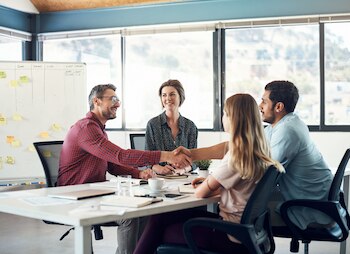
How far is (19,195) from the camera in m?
2.50

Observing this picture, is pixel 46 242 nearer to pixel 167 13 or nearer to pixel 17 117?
pixel 17 117

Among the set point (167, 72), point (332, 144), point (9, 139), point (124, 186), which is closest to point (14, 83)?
point (9, 139)

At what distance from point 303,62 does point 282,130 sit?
270cm

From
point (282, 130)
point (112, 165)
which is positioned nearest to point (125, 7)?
point (112, 165)

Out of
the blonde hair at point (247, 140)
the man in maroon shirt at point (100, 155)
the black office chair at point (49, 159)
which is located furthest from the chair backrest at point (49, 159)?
the blonde hair at point (247, 140)

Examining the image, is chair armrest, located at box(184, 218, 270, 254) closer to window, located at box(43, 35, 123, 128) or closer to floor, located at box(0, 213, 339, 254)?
floor, located at box(0, 213, 339, 254)

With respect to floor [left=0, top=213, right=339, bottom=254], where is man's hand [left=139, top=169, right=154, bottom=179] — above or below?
above

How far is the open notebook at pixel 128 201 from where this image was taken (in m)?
2.14

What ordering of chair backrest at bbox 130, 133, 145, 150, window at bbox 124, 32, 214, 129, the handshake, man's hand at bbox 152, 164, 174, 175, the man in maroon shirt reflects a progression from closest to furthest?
the man in maroon shirt < the handshake < man's hand at bbox 152, 164, 174, 175 < chair backrest at bbox 130, 133, 145, 150 < window at bbox 124, 32, 214, 129

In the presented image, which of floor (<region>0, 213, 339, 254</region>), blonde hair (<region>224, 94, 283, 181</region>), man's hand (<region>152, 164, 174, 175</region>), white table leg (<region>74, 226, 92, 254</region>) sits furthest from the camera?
floor (<region>0, 213, 339, 254</region>)

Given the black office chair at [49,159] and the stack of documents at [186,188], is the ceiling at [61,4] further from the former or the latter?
the stack of documents at [186,188]

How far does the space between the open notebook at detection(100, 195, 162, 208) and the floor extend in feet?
6.28

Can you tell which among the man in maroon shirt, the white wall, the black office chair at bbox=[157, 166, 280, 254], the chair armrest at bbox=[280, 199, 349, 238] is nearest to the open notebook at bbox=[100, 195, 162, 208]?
the black office chair at bbox=[157, 166, 280, 254]

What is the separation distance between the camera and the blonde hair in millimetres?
2217
